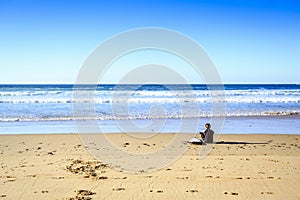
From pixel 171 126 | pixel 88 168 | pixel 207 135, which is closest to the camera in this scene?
pixel 88 168

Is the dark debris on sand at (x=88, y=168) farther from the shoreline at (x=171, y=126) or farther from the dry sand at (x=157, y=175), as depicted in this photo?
the shoreline at (x=171, y=126)

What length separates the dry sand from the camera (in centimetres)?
701

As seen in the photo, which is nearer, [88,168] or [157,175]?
[157,175]

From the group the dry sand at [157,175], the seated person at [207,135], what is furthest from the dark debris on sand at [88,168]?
the seated person at [207,135]

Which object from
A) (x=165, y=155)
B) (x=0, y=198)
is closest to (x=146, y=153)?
(x=165, y=155)

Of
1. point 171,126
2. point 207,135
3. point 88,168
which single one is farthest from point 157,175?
point 171,126

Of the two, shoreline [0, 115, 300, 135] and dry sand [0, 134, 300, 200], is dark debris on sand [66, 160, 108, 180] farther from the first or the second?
shoreline [0, 115, 300, 135]

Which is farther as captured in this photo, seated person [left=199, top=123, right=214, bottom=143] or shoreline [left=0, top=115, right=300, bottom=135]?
shoreline [left=0, top=115, right=300, bottom=135]

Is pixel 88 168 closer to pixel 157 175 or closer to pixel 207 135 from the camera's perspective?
pixel 157 175

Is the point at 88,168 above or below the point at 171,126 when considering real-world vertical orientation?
below

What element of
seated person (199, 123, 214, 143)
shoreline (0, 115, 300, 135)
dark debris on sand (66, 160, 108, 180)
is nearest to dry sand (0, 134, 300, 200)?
dark debris on sand (66, 160, 108, 180)

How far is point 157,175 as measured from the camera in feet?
27.3

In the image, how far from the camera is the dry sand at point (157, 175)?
7.01 meters

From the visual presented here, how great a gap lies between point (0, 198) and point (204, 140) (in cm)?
773
